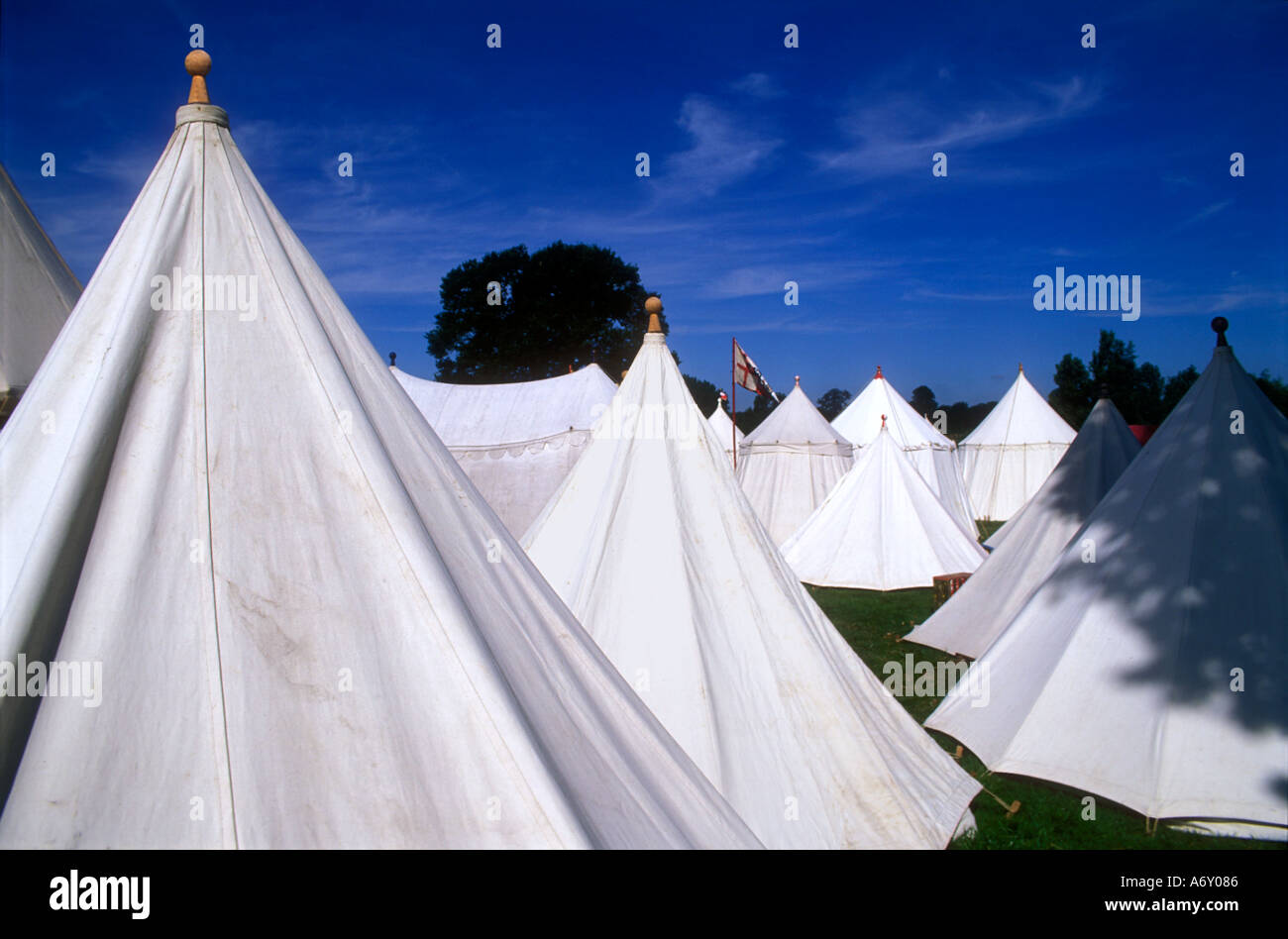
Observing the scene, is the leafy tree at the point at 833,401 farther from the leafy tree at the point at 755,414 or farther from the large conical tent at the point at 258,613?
the large conical tent at the point at 258,613

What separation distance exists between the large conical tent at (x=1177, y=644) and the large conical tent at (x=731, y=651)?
1036 millimetres

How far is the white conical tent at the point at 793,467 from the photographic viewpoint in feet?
56.4

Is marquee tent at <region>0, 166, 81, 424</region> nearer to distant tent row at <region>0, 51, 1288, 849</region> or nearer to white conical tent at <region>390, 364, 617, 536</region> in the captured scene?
distant tent row at <region>0, 51, 1288, 849</region>

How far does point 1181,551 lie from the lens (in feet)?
16.2

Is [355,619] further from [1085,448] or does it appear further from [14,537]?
[1085,448]

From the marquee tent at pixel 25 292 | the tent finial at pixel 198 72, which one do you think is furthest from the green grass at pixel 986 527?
the tent finial at pixel 198 72

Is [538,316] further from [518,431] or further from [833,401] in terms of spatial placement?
[833,401]

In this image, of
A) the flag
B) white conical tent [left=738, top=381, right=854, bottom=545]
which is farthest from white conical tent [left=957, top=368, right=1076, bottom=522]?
the flag

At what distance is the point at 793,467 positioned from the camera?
56.6 feet

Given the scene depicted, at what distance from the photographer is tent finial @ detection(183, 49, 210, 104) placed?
240cm

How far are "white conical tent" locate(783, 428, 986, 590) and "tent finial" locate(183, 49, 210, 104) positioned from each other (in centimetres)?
1161

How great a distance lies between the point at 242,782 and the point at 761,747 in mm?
2790

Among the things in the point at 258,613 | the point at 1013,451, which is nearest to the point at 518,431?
the point at 258,613

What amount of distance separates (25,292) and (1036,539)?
9117 millimetres
